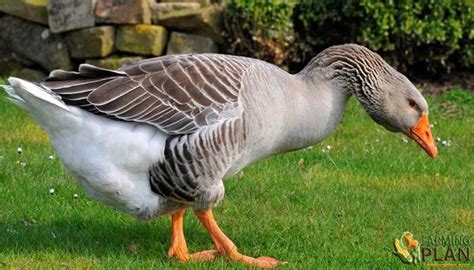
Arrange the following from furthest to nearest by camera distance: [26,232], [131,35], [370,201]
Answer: [131,35] < [370,201] < [26,232]

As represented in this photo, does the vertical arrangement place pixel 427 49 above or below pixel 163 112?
below

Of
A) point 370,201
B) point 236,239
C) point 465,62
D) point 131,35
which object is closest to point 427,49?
point 465,62

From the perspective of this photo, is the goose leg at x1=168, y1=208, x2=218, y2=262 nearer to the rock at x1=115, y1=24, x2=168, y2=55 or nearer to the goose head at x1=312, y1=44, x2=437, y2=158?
the goose head at x1=312, y1=44, x2=437, y2=158

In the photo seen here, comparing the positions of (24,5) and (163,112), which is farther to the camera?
(24,5)

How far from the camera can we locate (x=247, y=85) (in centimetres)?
614

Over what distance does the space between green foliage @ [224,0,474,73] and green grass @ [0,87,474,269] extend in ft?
7.39

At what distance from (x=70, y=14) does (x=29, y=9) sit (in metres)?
0.63

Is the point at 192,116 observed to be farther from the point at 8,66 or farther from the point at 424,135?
the point at 8,66

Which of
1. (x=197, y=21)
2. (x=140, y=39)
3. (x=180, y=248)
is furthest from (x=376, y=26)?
(x=180, y=248)

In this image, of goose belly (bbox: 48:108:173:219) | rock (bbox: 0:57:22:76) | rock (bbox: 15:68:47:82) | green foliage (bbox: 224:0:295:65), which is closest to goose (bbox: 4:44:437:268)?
goose belly (bbox: 48:108:173:219)

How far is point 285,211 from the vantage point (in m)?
7.47

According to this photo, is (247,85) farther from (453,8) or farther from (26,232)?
(453,8)

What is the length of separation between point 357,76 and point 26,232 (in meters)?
2.56

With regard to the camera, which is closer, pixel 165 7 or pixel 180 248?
pixel 180 248
